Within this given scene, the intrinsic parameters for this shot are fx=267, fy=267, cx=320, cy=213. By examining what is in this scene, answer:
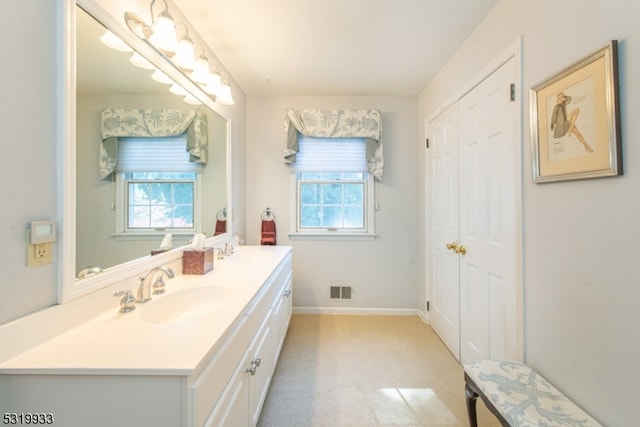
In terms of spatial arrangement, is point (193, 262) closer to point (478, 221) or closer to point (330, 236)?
point (330, 236)

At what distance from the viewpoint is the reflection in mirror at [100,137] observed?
3.36 ft

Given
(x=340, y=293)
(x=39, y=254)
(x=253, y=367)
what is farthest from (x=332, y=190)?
(x=39, y=254)

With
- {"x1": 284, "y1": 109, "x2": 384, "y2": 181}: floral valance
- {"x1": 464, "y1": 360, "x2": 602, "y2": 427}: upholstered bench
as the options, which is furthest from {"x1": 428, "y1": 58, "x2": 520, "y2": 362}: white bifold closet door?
{"x1": 284, "y1": 109, "x2": 384, "y2": 181}: floral valance

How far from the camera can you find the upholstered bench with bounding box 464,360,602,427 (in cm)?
103

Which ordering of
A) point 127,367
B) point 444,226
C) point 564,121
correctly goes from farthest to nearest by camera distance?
point 444,226 → point 564,121 → point 127,367

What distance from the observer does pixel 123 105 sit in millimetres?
1295

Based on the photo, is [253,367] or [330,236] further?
[330,236]

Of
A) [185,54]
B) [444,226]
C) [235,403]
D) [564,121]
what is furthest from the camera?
[444,226]

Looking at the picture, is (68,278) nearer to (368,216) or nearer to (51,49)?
(51,49)

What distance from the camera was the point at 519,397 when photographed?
114 cm

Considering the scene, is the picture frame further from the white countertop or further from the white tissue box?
the white tissue box

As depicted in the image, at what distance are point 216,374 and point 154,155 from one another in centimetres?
124

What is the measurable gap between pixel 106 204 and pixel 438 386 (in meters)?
2.27

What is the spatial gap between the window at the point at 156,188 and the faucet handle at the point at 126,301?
11.3 inches
